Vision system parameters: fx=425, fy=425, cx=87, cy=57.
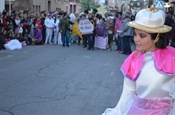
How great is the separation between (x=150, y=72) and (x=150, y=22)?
38cm

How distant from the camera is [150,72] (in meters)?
3.19

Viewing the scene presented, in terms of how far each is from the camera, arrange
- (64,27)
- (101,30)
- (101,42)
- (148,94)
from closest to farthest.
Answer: (148,94) < (101,30) < (101,42) < (64,27)

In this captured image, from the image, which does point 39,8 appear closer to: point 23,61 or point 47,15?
point 47,15

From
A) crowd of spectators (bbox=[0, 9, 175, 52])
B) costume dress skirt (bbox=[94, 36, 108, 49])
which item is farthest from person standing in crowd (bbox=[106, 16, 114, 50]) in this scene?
costume dress skirt (bbox=[94, 36, 108, 49])

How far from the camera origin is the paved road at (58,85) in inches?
299

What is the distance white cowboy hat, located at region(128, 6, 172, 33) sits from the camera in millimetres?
3211

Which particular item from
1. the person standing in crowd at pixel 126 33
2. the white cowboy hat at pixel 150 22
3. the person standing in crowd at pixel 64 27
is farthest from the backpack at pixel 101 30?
the white cowboy hat at pixel 150 22

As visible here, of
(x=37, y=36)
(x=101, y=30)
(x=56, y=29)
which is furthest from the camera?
(x=56, y=29)

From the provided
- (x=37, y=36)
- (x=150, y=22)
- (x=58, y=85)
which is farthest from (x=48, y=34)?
(x=150, y=22)

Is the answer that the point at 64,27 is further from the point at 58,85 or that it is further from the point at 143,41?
the point at 143,41

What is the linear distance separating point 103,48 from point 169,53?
17.5 m

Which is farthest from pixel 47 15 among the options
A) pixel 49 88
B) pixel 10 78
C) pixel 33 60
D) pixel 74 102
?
pixel 74 102

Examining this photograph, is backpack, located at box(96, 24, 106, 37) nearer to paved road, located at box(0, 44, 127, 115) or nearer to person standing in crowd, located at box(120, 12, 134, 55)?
person standing in crowd, located at box(120, 12, 134, 55)

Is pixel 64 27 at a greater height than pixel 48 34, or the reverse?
pixel 64 27
